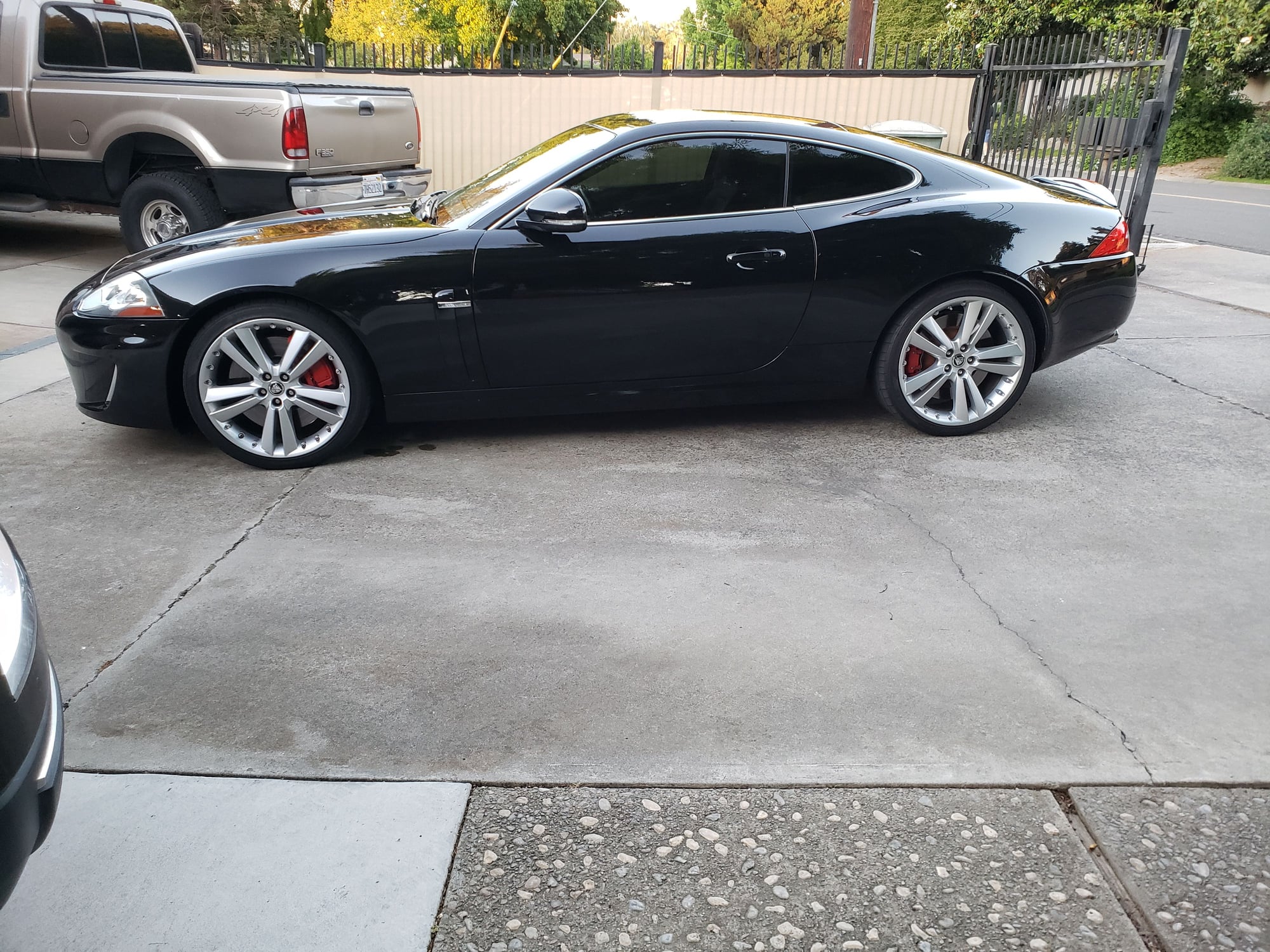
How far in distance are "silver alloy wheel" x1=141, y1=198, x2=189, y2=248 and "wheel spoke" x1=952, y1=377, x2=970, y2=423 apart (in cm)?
633

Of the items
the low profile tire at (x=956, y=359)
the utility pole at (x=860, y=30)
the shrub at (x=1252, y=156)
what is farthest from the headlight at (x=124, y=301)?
the shrub at (x=1252, y=156)

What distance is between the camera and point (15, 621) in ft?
6.35

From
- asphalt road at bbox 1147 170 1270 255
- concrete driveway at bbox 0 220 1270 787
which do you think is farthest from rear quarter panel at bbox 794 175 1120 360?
asphalt road at bbox 1147 170 1270 255

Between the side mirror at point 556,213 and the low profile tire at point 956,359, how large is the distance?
158cm

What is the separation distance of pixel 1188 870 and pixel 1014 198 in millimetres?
3465

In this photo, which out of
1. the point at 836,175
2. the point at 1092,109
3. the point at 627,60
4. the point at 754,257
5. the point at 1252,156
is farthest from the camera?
the point at 1252,156

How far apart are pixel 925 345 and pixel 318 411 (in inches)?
112

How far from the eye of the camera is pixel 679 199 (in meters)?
4.62

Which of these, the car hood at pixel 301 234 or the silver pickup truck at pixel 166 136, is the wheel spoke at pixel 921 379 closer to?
the car hood at pixel 301 234

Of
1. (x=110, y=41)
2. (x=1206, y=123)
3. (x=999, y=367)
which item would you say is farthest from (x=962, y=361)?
(x=1206, y=123)

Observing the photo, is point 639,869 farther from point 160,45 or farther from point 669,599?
point 160,45

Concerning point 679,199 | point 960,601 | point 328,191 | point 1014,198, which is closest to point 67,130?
point 328,191

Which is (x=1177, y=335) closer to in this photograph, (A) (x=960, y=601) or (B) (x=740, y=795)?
(A) (x=960, y=601)

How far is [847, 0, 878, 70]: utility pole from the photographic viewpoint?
12641 mm
